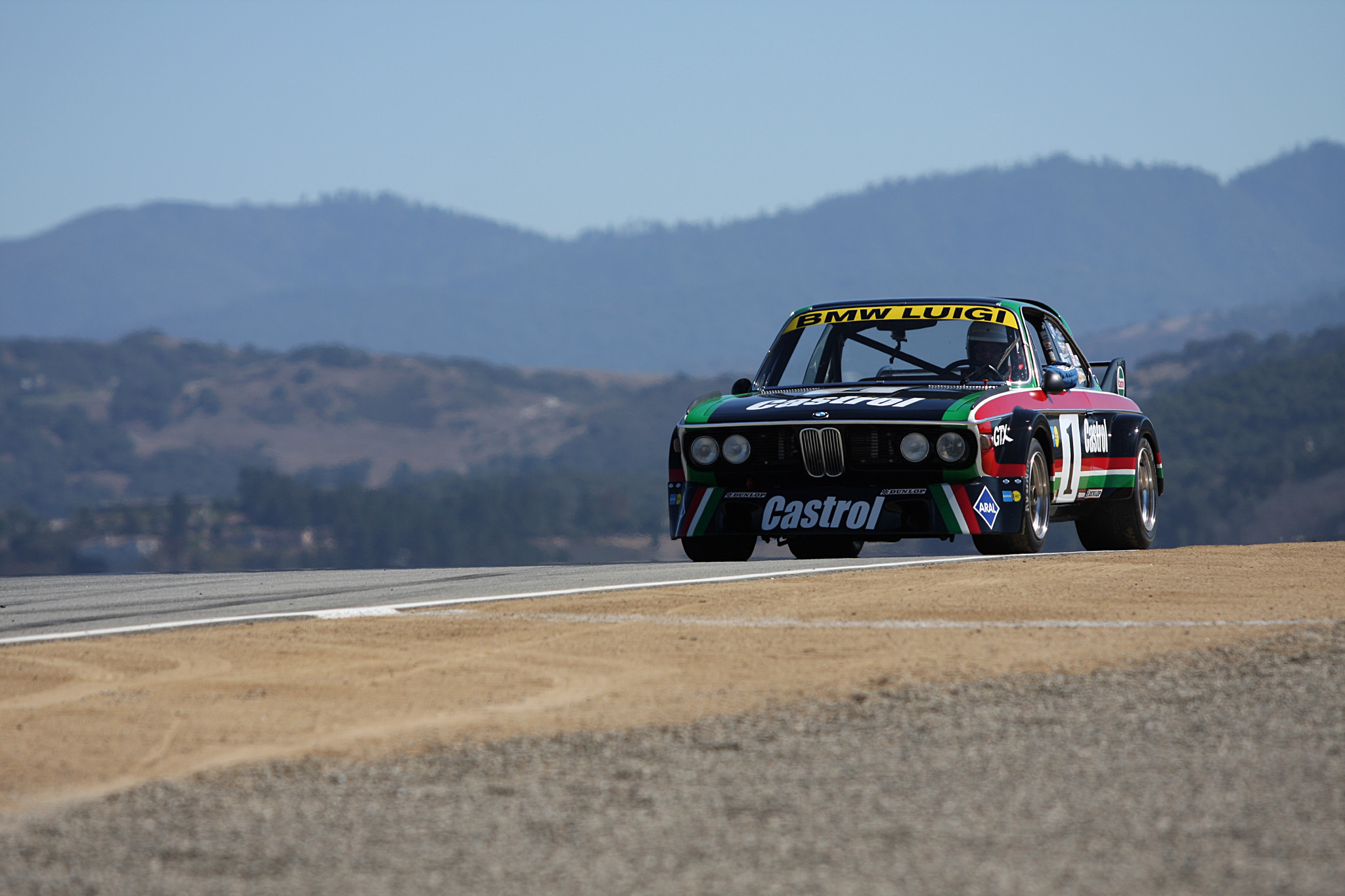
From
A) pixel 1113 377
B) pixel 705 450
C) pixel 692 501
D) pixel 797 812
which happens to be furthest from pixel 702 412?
pixel 797 812

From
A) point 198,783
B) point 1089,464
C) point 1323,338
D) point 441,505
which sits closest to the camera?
point 198,783

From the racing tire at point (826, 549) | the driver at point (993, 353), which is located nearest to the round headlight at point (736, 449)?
the racing tire at point (826, 549)

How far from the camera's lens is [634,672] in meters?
5.69

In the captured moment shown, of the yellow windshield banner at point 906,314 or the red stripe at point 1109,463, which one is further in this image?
the red stripe at point 1109,463

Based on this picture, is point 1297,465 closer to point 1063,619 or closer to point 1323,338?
point 1323,338

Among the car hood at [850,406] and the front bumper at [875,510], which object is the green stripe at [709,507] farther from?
the car hood at [850,406]

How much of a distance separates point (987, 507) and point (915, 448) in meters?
0.58

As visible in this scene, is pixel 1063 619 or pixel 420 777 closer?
pixel 420 777

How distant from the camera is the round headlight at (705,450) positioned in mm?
9867

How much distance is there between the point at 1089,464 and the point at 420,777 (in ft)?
25.8

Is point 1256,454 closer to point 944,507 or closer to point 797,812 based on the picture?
point 944,507

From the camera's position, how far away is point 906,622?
6762 millimetres

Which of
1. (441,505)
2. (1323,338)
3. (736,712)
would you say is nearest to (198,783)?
(736,712)

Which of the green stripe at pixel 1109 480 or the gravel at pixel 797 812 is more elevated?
the green stripe at pixel 1109 480
